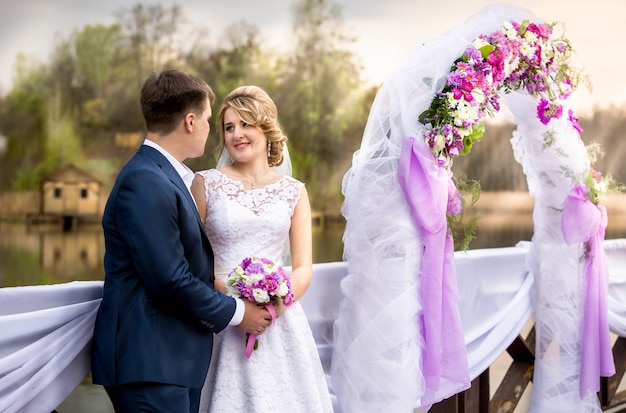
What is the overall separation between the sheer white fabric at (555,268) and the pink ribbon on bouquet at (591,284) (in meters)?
0.04

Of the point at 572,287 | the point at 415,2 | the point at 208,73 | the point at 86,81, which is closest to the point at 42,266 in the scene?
the point at 86,81

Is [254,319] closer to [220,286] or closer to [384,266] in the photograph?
[220,286]

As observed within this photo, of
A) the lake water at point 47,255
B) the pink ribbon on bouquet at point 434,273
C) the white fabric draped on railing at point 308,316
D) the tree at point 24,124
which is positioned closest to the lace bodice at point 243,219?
the white fabric draped on railing at point 308,316

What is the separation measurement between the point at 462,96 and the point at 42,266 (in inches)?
393

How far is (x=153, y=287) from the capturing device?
5.72 feet

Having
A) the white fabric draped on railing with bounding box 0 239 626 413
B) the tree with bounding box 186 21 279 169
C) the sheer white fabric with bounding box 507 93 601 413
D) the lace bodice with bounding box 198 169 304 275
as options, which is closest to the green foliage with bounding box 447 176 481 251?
the white fabric draped on railing with bounding box 0 239 626 413

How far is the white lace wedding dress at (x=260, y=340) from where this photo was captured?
2.13 m

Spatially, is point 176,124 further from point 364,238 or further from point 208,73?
point 208,73

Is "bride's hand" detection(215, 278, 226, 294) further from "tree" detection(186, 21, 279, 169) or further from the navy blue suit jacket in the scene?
"tree" detection(186, 21, 279, 169)

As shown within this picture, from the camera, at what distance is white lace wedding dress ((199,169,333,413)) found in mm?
2129

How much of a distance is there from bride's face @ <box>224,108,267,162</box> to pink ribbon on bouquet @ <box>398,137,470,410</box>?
0.60 metres

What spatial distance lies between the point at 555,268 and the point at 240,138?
1.85 metres

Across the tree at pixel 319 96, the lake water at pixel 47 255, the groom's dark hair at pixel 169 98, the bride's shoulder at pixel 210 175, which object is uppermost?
the tree at pixel 319 96

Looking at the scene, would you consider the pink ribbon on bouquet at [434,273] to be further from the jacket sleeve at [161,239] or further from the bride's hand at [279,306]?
the jacket sleeve at [161,239]
